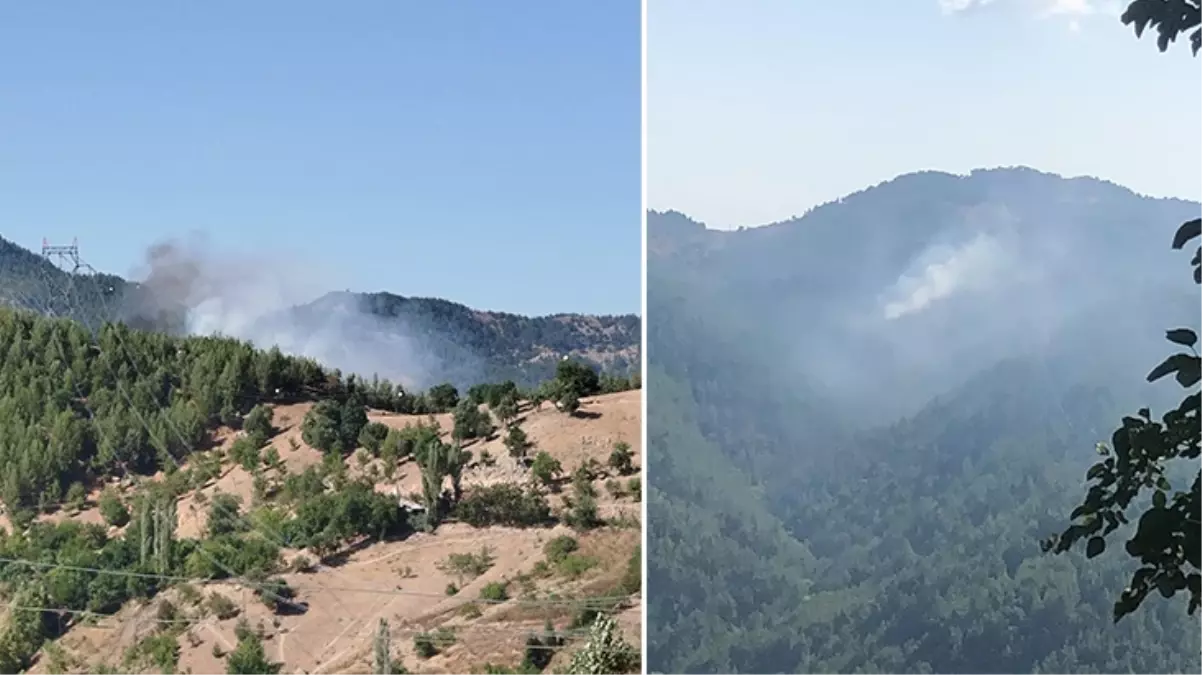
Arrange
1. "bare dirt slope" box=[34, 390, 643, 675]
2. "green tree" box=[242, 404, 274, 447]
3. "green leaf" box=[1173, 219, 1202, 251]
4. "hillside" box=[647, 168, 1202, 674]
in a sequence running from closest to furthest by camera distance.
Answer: "green leaf" box=[1173, 219, 1202, 251] → "bare dirt slope" box=[34, 390, 643, 675] → "green tree" box=[242, 404, 274, 447] → "hillside" box=[647, 168, 1202, 674]

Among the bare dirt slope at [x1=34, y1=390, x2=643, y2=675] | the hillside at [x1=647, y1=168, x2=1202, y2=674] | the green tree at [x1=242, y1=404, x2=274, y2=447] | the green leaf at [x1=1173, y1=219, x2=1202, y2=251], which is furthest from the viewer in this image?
the hillside at [x1=647, y1=168, x2=1202, y2=674]

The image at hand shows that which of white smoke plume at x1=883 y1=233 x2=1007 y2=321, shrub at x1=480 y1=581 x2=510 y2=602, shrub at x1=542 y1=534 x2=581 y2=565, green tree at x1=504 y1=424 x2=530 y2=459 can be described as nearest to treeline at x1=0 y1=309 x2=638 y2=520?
green tree at x1=504 y1=424 x2=530 y2=459

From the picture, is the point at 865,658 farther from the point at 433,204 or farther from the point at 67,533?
the point at 67,533

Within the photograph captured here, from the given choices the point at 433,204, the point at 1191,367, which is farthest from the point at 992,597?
the point at 1191,367

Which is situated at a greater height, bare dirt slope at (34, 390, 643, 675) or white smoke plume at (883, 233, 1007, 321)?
white smoke plume at (883, 233, 1007, 321)

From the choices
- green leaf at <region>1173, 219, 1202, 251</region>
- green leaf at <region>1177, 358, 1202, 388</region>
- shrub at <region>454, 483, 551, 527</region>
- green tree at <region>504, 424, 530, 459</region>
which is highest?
green leaf at <region>1173, 219, 1202, 251</region>

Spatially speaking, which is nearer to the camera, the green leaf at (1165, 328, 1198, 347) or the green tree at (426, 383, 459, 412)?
the green leaf at (1165, 328, 1198, 347)

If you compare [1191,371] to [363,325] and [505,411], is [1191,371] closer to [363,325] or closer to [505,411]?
[505,411]

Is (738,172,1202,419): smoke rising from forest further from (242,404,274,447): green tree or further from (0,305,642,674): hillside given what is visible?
(242,404,274,447): green tree
